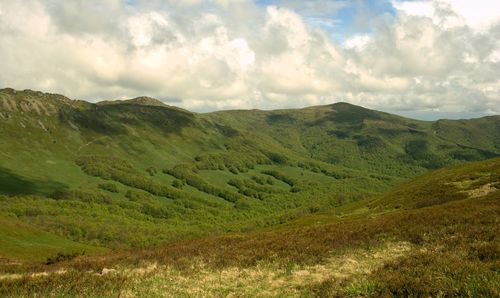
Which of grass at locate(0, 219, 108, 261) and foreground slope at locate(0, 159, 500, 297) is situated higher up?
foreground slope at locate(0, 159, 500, 297)

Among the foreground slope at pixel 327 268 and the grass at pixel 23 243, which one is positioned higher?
the foreground slope at pixel 327 268

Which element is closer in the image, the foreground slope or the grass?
the foreground slope

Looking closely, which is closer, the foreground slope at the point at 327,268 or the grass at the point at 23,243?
the foreground slope at the point at 327,268

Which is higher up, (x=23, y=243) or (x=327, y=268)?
(x=327, y=268)

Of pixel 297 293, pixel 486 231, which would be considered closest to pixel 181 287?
pixel 297 293

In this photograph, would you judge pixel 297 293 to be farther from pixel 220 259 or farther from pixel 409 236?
pixel 409 236

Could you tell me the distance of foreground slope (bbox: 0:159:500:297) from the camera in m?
17.3

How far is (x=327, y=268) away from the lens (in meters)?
23.9

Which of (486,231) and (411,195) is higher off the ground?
(486,231)

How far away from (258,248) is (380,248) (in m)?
9.70

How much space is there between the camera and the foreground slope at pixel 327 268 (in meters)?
17.3

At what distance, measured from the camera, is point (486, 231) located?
26.1 m

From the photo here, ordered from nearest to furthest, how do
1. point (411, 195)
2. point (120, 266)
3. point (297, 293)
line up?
point (297, 293) < point (120, 266) < point (411, 195)

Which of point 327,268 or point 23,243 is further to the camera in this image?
point 23,243
